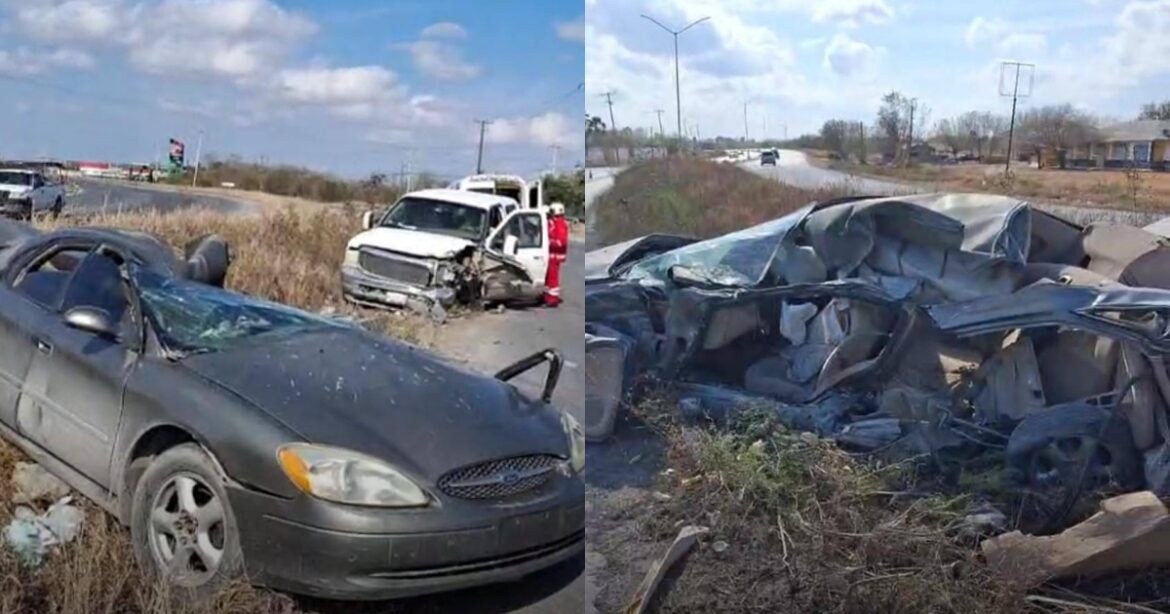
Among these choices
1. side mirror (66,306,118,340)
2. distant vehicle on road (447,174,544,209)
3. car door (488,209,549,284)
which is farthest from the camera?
car door (488,209,549,284)

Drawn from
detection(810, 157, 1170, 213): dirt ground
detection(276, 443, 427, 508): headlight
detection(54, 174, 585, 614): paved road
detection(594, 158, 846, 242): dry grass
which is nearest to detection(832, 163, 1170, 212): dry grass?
detection(810, 157, 1170, 213): dirt ground

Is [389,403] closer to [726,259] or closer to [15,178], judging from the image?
[726,259]

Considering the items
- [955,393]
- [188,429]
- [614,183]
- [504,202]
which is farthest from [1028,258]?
[504,202]

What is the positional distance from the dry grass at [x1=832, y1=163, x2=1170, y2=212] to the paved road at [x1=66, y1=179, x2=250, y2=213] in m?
3.93

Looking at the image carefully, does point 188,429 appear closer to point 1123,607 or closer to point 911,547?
point 911,547

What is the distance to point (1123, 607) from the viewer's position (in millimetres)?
1989

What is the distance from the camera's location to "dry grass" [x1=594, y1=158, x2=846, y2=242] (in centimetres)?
222

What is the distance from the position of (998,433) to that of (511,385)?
6.44 feet

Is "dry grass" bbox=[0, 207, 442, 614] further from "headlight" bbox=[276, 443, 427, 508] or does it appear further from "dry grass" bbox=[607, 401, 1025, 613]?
"dry grass" bbox=[607, 401, 1025, 613]

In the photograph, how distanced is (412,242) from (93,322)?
3.52 meters

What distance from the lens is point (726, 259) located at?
7.35 ft

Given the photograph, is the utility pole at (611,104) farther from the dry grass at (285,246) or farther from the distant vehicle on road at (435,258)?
the distant vehicle on road at (435,258)

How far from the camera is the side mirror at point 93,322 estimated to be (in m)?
3.66

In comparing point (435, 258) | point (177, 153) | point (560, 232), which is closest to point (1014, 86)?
point (560, 232)
